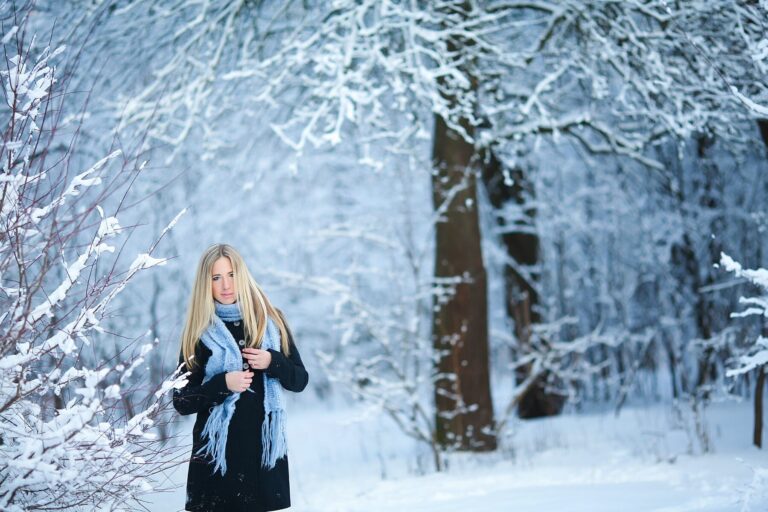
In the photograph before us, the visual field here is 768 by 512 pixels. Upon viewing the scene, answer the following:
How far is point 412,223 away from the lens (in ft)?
27.9

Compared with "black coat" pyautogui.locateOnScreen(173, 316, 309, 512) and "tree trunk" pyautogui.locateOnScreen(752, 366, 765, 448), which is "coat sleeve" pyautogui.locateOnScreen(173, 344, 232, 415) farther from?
"tree trunk" pyautogui.locateOnScreen(752, 366, 765, 448)

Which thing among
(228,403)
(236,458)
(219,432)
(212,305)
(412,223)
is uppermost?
(412,223)

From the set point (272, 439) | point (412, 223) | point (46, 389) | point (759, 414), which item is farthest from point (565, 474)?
point (46, 389)

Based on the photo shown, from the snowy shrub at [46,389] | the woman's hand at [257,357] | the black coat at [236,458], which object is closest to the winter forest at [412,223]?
the snowy shrub at [46,389]

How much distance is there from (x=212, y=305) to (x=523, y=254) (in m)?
7.95

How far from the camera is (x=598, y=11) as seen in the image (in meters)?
6.59

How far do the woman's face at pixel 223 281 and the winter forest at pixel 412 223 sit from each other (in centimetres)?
45

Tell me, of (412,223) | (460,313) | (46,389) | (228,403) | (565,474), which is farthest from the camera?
(412,223)

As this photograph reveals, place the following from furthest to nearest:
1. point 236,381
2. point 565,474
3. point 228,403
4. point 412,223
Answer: point 412,223
point 565,474
point 228,403
point 236,381

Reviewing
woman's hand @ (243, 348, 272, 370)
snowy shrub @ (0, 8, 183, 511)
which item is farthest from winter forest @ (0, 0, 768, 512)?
woman's hand @ (243, 348, 272, 370)

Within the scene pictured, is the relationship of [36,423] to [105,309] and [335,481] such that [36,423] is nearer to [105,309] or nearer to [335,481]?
[105,309]

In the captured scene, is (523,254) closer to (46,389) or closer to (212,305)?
(212,305)

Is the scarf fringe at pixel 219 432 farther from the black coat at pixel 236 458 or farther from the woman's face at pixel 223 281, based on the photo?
the woman's face at pixel 223 281

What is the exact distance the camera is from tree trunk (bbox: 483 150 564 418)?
33.1 feet
